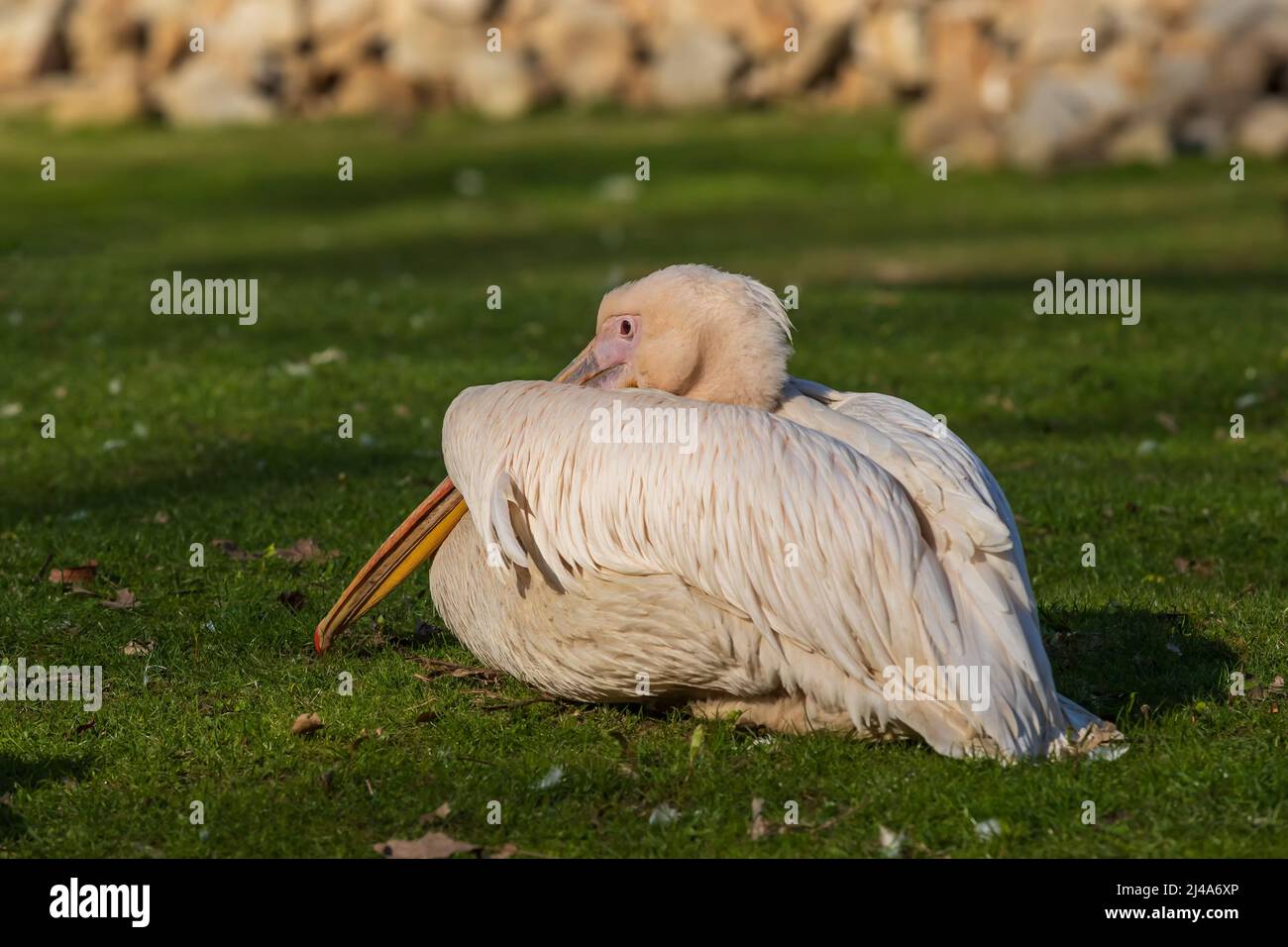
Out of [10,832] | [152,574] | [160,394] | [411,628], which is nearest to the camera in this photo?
[10,832]

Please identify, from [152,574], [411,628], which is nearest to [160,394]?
[152,574]

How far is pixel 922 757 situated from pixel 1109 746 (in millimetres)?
494

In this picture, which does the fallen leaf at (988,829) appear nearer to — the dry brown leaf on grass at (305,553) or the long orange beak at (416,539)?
the long orange beak at (416,539)

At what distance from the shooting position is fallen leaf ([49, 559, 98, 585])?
6398 millimetres

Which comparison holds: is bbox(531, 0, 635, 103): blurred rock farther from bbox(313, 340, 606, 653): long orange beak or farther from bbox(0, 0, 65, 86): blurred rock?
bbox(313, 340, 606, 653): long orange beak

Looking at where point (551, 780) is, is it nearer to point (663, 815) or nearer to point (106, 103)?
point (663, 815)

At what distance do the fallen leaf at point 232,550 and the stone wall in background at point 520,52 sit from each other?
18257mm

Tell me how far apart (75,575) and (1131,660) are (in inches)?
147

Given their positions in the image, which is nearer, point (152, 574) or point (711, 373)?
point (711, 373)

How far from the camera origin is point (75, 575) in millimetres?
6426

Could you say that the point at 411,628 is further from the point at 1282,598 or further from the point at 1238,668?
the point at 1282,598

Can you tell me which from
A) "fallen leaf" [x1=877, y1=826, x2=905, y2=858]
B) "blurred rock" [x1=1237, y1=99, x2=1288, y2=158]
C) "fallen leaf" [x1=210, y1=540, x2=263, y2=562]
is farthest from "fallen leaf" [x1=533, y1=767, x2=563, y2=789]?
"blurred rock" [x1=1237, y1=99, x2=1288, y2=158]

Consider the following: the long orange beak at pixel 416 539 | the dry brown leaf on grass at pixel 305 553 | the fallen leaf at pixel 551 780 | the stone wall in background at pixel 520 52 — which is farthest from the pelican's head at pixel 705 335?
the stone wall in background at pixel 520 52

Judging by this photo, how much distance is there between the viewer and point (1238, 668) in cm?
539
